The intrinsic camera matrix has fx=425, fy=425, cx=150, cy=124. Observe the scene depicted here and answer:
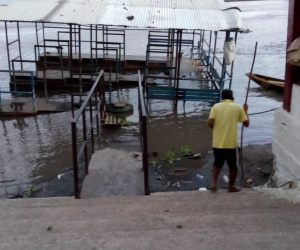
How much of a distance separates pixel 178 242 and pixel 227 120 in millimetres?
1910

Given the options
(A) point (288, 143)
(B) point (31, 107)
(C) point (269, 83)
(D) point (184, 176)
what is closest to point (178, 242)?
(A) point (288, 143)

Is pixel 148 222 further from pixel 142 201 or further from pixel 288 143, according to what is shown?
pixel 288 143

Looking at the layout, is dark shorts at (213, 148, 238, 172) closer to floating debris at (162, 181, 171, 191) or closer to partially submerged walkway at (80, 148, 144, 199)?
partially submerged walkway at (80, 148, 144, 199)

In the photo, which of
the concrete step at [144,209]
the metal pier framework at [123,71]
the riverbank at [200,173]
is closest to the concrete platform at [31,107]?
the metal pier framework at [123,71]

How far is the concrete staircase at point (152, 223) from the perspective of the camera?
11.3 feet

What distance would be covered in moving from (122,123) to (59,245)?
241 inches

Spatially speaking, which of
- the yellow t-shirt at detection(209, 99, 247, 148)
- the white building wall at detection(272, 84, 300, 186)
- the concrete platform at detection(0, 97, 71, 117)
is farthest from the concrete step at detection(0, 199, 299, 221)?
the concrete platform at detection(0, 97, 71, 117)

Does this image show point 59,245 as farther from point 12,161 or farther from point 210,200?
point 12,161

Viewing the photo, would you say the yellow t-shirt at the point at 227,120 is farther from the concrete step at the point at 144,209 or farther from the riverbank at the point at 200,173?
the riverbank at the point at 200,173

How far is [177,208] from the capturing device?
4.18m

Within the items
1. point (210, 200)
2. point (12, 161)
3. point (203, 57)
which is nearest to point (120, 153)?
point (12, 161)

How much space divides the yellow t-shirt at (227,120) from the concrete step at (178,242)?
5.23 feet

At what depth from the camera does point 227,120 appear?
4.93 m

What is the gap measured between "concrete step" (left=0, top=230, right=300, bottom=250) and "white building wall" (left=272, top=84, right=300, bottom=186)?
1.45m
